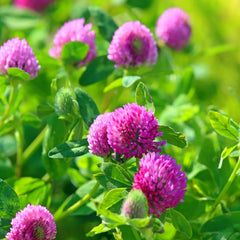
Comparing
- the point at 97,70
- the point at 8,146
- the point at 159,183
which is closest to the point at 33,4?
the point at 8,146

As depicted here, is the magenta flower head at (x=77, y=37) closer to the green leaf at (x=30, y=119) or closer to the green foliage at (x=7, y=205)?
the green leaf at (x=30, y=119)

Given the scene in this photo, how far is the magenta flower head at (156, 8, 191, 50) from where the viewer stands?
1460 mm

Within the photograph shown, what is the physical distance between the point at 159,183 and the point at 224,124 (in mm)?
217

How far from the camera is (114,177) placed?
2.56 ft

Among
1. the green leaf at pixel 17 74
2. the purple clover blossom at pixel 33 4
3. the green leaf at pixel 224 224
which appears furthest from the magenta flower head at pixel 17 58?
the purple clover blossom at pixel 33 4

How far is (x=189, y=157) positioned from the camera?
1.11m

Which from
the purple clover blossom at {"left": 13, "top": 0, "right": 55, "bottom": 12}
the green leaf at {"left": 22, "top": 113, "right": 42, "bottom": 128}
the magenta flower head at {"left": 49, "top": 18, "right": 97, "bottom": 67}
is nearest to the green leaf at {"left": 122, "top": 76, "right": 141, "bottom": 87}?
the magenta flower head at {"left": 49, "top": 18, "right": 97, "bottom": 67}

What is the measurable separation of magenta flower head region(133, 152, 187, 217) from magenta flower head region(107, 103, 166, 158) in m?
0.05

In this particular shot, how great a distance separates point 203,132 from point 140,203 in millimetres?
564

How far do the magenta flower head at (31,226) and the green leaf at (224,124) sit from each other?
33 centimetres

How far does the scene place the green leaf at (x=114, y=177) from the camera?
30.2 inches

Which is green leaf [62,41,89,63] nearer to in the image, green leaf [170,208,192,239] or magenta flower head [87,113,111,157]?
magenta flower head [87,113,111,157]

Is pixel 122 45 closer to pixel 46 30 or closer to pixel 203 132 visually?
pixel 203 132

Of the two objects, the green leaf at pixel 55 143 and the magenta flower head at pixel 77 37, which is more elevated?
the magenta flower head at pixel 77 37
